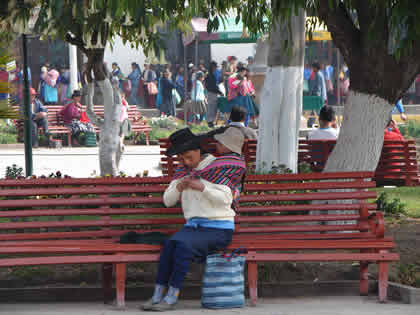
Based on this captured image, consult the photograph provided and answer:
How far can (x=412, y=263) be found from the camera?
25.2 ft

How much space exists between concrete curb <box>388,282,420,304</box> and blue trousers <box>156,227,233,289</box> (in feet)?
4.19

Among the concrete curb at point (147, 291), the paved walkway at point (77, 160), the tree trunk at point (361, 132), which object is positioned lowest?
the paved walkway at point (77, 160)

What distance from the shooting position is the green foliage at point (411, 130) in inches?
1023

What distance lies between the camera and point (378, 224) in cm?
703

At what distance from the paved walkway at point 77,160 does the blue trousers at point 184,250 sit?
10.1m

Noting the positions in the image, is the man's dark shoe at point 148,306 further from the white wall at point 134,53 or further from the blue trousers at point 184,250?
the white wall at point 134,53

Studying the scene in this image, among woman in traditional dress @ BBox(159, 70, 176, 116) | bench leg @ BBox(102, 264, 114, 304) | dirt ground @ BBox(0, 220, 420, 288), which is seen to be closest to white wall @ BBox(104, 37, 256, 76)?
woman in traditional dress @ BBox(159, 70, 176, 116)

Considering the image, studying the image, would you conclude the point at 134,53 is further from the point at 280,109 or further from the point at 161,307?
the point at 161,307

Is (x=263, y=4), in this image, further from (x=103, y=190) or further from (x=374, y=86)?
(x=103, y=190)

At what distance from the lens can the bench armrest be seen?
7008 mm

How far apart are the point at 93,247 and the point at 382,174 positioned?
851cm

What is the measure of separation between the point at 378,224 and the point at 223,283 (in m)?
1.36

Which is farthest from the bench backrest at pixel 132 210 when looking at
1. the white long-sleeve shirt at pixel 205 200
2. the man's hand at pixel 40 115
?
the man's hand at pixel 40 115

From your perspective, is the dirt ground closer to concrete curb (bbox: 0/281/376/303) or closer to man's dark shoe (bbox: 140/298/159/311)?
concrete curb (bbox: 0/281/376/303)
